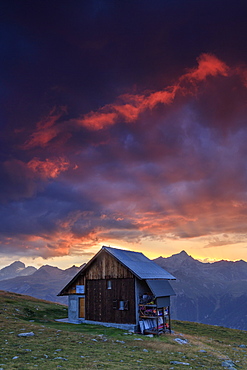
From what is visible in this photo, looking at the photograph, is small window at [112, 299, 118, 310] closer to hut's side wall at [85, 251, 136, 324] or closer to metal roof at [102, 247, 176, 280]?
hut's side wall at [85, 251, 136, 324]

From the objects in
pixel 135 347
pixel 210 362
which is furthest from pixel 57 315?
pixel 210 362

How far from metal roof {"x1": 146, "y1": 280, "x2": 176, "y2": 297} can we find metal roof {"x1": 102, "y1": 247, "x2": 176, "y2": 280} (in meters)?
0.83

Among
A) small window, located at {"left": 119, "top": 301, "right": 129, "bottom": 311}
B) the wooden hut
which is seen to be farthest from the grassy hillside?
the wooden hut

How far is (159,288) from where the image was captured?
41562mm

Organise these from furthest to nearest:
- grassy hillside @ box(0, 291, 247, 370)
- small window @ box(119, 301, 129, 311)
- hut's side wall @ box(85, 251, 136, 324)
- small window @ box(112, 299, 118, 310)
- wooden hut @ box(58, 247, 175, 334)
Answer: small window @ box(112, 299, 118, 310), hut's side wall @ box(85, 251, 136, 324), small window @ box(119, 301, 129, 311), wooden hut @ box(58, 247, 175, 334), grassy hillside @ box(0, 291, 247, 370)

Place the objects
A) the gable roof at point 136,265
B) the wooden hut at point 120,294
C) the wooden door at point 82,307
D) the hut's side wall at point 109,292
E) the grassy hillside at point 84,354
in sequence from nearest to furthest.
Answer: the grassy hillside at point 84,354 < the wooden hut at point 120,294 < the hut's side wall at point 109,292 < the gable roof at point 136,265 < the wooden door at point 82,307

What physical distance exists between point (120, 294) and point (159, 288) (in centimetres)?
544

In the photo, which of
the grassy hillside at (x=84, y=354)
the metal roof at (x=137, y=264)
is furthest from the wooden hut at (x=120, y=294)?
the grassy hillside at (x=84, y=354)

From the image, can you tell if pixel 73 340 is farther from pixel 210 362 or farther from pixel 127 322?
pixel 127 322

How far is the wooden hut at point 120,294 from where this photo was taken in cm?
3981

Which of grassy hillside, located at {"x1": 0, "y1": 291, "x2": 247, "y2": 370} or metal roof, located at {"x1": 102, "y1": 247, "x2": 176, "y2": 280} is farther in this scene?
metal roof, located at {"x1": 102, "y1": 247, "x2": 176, "y2": 280}

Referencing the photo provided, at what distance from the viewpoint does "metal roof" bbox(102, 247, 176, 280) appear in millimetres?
40859

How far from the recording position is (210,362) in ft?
74.1

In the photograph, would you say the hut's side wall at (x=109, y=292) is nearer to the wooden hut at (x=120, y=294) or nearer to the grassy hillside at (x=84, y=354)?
the wooden hut at (x=120, y=294)
